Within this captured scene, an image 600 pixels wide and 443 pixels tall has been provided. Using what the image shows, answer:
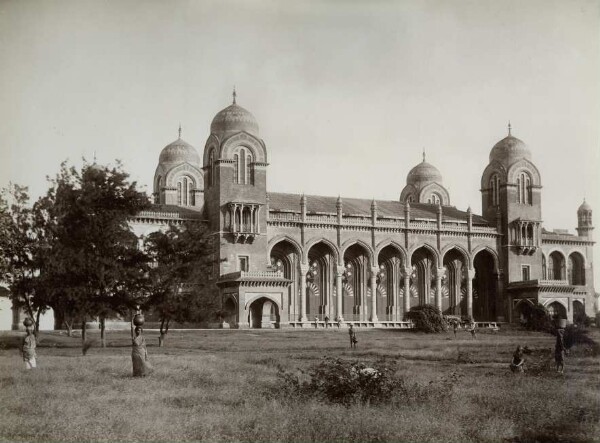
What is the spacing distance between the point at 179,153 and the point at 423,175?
22.5 metres

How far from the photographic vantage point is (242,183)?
53.5 metres

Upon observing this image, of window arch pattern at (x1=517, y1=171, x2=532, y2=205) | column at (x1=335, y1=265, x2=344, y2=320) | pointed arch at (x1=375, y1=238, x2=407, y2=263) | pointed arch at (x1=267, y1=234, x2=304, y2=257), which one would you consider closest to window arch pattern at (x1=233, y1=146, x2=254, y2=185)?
pointed arch at (x1=267, y1=234, x2=304, y2=257)

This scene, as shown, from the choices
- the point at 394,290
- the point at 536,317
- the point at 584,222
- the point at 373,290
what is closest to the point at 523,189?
the point at 584,222

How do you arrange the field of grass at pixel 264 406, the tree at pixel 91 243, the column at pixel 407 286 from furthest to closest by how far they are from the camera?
1. the column at pixel 407 286
2. the tree at pixel 91 243
3. the field of grass at pixel 264 406

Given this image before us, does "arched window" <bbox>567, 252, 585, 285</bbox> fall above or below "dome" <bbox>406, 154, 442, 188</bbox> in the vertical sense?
below

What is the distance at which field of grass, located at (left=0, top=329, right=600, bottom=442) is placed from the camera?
12.9m

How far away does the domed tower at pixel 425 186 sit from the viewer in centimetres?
7331

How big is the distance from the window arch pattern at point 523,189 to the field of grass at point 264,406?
1664 inches

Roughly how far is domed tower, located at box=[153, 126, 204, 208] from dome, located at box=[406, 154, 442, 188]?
20111 millimetres

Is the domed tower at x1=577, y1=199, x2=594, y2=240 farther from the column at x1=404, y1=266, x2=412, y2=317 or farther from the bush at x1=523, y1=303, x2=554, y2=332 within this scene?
the column at x1=404, y1=266, x2=412, y2=317

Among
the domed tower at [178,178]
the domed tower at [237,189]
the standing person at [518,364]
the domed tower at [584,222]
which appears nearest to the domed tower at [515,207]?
the domed tower at [584,222]

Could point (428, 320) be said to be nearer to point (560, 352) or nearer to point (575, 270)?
point (575, 270)

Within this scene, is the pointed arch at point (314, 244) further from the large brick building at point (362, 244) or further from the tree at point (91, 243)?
the tree at point (91, 243)

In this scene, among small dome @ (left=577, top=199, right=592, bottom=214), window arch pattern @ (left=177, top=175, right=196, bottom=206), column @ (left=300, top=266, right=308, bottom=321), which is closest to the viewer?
column @ (left=300, top=266, right=308, bottom=321)
